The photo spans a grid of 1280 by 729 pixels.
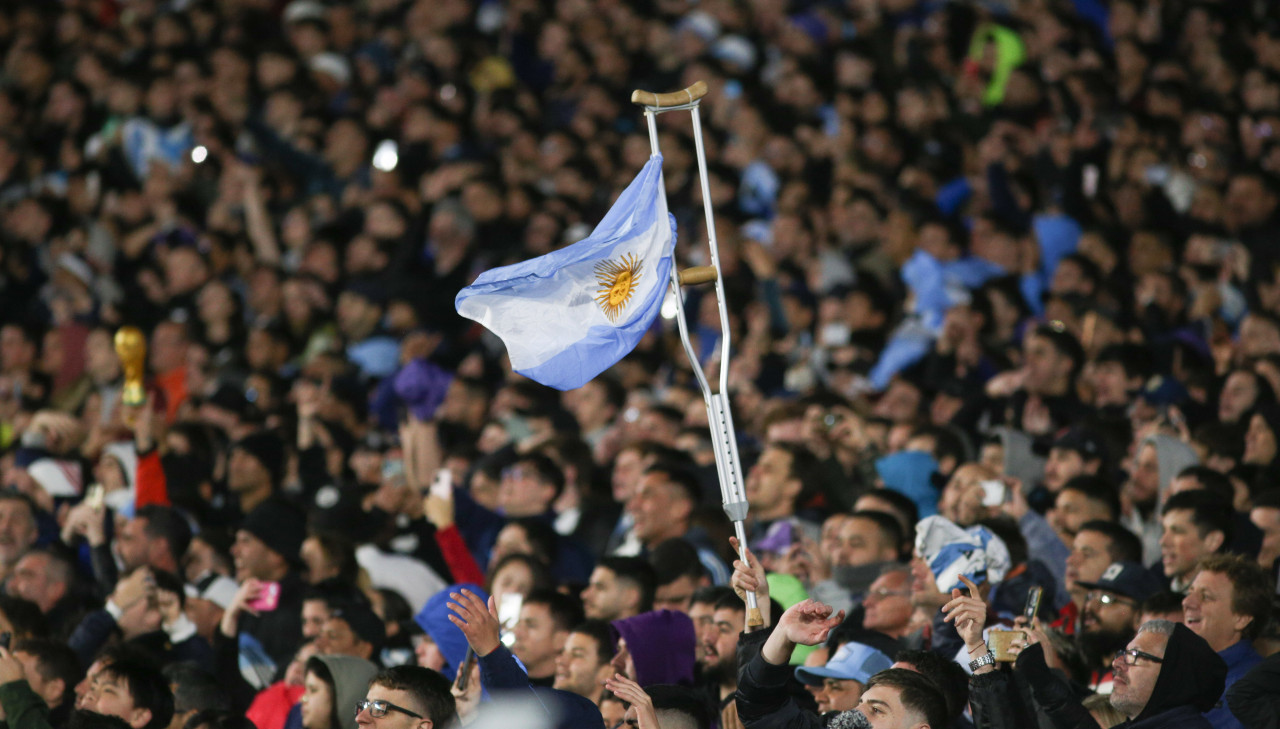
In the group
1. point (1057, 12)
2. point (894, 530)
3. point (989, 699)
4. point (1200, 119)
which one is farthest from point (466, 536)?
point (1057, 12)

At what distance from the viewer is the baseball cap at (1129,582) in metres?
6.41

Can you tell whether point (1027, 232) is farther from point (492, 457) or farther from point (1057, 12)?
point (492, 457)

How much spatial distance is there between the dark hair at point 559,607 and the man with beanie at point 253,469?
4.11 m

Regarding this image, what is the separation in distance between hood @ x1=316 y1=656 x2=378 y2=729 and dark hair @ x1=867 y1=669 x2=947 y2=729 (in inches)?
94.2

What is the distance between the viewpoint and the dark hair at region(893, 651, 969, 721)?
16.6 ft

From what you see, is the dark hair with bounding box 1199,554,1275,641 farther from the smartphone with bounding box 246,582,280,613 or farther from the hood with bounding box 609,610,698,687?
the smartphone with bounding box 246,582,280,613

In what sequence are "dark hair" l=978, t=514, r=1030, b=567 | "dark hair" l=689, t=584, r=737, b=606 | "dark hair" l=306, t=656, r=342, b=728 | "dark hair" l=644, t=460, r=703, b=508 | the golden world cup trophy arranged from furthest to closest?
the golden world cup trophy < "dark hair" l=644, t=460, r=703, b=508 < "dark hair" l=978, t=514, r=1030, b=567 < "dark hair" l=689, t=584, r=737, b=606 < "dark hair" l=306, t=656, r=342, b=728

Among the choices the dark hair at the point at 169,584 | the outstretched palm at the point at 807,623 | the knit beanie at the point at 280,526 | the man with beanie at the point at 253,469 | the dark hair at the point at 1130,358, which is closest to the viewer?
the outstretched palm at the point at 807,623

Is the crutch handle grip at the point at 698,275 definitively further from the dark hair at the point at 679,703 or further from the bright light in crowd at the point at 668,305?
the bright light in crowd at the point at 668,305

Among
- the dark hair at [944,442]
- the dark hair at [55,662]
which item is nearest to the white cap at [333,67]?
the dark hair at [944,442]

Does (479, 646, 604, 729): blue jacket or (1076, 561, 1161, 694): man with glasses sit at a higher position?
(479, 646, 604, 729): blue jacket

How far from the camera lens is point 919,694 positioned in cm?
482

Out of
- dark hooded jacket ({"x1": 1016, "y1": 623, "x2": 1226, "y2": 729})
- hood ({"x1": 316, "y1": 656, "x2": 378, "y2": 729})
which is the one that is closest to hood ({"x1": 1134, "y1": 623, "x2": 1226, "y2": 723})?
dark hooded jacket ({"x1": 1016, "y1": 623, "x2": 1226, "y2": 729})

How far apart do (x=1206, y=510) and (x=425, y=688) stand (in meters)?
3.57
